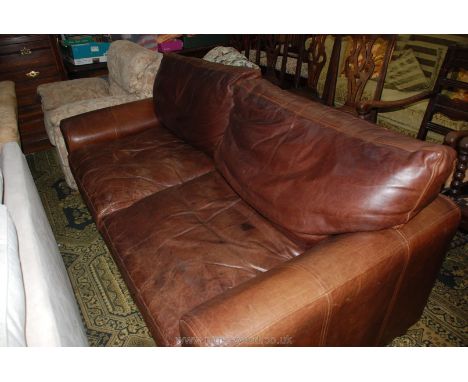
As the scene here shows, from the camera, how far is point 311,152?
109 centimetres

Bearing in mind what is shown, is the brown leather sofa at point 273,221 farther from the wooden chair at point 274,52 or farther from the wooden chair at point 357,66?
the wooden chair at point 274,52

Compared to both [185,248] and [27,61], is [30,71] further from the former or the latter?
[185,248]

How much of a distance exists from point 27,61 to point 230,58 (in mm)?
2246

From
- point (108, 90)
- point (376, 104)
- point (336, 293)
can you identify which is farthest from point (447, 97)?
point (108, 90)

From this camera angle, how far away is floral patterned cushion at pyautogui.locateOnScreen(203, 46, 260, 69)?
2.32 metres

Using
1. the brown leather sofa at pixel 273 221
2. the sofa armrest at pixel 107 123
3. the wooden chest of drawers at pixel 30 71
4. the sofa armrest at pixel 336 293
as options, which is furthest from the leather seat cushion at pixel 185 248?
the wooden chest of drawers at pixel 30 71

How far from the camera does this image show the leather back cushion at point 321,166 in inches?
34.0

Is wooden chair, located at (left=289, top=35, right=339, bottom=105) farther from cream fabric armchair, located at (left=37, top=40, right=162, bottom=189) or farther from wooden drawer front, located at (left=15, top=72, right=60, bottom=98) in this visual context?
wooden drawer front, located at (left=15, top=72, right=60, bottom=98)

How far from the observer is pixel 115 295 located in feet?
5.32

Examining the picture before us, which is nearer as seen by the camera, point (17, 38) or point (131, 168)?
point (131, 168)

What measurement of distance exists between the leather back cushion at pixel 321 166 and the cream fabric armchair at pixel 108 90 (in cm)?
115

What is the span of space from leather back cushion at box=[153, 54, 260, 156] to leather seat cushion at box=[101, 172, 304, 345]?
0.36 meters
